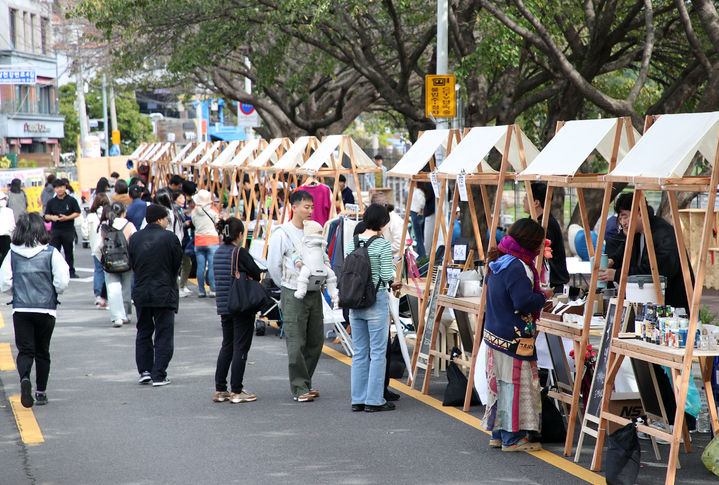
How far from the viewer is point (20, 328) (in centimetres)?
869

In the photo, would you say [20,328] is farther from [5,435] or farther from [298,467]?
[298,467]

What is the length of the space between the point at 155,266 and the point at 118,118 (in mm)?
66925

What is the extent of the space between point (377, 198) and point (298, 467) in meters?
5.57

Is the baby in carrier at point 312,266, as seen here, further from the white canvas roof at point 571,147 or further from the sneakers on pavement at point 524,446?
the sneakers on pavement at point 524,446

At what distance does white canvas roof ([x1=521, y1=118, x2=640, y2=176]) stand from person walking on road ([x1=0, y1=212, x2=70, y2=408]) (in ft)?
14.8

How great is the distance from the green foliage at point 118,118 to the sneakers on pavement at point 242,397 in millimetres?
63465

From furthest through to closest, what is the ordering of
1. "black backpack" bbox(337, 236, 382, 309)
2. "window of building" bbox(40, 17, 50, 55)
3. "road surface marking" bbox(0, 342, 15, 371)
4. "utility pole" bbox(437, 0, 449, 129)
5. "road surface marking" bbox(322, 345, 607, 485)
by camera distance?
1. "window of building" bbox(40, 17, 50, 55)
2. "utility pole" bbox(437, 0, 449, 129)
3. "road surface marking" bbox(0, 342, 15, 371)
4. "black backpack" bbox(337, 236, 382, 309)
5. "road surface marking" bbox(322, 345, 607, 485)

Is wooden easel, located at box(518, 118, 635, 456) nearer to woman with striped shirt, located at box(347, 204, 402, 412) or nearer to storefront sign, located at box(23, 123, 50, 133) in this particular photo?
woman with striped shirt, located at box(347, 204, 402, 412)

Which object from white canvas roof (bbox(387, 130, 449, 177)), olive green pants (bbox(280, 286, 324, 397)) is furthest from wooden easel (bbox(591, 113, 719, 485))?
white canvas roof (bbox(387, 130, 449, 177))

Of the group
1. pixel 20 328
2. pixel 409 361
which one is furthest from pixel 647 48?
pixel 20 328

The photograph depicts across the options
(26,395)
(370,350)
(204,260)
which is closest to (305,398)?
(370,350)

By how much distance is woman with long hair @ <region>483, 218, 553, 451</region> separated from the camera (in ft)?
22.4

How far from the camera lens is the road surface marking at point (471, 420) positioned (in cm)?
648

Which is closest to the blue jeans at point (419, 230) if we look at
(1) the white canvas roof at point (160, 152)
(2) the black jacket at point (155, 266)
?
(2) the black jacket at point (155, 266)
